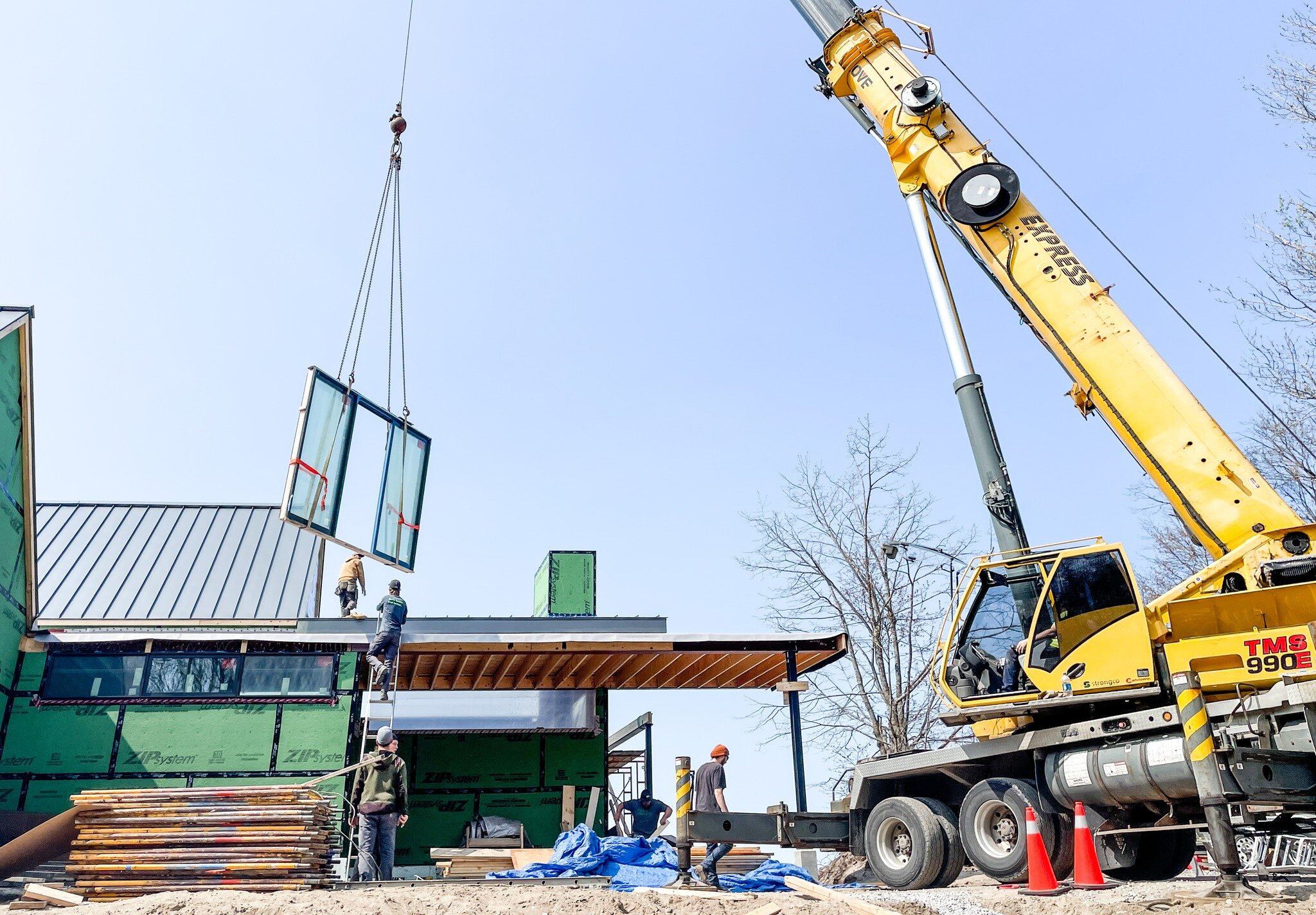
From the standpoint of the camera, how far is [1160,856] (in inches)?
388

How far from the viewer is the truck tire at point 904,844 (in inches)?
404

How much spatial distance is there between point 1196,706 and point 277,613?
18255mm

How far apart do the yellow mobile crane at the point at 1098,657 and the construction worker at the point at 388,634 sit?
7.12 meters

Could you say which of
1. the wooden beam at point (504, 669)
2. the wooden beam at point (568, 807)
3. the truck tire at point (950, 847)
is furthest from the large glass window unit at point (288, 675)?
the truck tire at point (950, 847)

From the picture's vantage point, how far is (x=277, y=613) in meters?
21.3

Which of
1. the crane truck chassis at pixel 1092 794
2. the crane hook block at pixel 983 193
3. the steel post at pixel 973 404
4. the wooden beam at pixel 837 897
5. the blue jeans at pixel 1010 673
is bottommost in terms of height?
the wooden beam at pixel 837 897

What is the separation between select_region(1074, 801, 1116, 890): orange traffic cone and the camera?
8.70 metres

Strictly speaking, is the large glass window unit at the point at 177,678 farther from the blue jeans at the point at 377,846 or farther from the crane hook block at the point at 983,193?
the crane hook block at the point at 983,193

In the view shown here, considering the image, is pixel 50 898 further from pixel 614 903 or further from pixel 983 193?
pixel 983 193

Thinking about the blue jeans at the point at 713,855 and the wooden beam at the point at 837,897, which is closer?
the wooden beam at the point at 837,897

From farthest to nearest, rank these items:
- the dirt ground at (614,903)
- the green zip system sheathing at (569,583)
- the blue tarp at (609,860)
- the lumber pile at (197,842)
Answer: the green zip system sheathing at (569,583)
the blue tarp at (609,860)
the lumber pile at (197,842)
the dirt ground at (614,903)

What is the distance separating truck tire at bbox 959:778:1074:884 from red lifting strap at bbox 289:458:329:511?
10.6 meters

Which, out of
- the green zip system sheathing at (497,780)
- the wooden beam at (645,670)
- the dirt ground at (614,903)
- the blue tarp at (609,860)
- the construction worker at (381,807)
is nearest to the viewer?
the dirt ground at (614,903)

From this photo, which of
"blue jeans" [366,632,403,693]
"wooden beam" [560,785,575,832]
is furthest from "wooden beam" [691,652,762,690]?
"blue jeans" [366,632,403,693]
